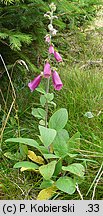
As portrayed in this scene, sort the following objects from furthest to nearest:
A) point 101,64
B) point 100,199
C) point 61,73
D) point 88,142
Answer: point 101,64 < point 61,73 < point 88,142 < point 100,199

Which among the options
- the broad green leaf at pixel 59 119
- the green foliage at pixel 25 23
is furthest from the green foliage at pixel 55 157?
the green foliage at pixel 25 23

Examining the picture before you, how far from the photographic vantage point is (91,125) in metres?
2.50

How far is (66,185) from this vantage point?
6.41ft

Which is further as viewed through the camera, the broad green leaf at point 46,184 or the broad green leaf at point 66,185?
the broad green leaf at point 46,184

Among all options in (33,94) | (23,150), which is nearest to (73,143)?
(23,150)

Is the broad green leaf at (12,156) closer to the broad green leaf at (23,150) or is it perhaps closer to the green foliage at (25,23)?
the broad green leaf at (23,150)

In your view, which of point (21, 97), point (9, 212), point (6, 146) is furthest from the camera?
point (21, 97)

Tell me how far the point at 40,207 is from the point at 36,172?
0.36 m

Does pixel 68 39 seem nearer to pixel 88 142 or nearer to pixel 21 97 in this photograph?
pixel 21 97

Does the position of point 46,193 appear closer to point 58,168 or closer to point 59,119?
point 58,168

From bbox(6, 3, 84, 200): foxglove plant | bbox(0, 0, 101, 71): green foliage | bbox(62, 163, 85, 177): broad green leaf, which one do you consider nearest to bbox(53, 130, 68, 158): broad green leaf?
bbox(6, 3, 84, 200): foxglove plant

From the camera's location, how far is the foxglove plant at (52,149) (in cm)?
196

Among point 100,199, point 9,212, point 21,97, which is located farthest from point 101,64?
point 9,212

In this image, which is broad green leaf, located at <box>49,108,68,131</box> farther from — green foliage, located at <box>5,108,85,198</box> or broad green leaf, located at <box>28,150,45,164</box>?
broad green leaf, located at <box>28,150,45,164</box>
